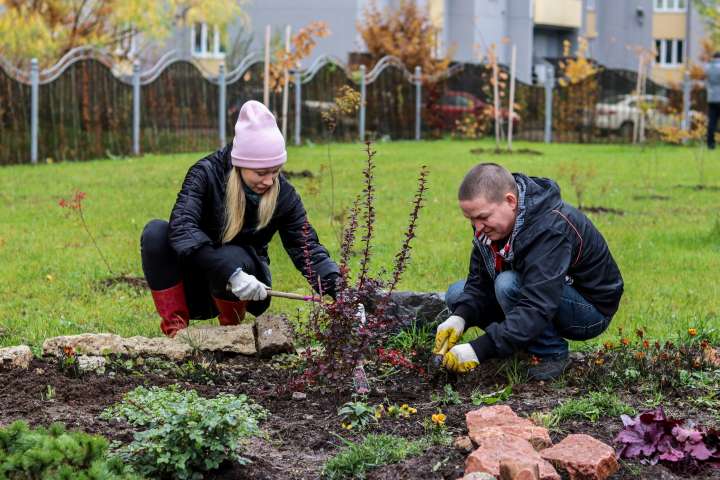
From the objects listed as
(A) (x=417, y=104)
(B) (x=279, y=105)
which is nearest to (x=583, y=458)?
(B) (x=279, y=105)

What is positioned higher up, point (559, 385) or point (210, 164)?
point (210, 164)

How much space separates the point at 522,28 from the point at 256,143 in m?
34.0

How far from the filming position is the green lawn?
6.14 meters

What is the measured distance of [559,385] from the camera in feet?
14.5

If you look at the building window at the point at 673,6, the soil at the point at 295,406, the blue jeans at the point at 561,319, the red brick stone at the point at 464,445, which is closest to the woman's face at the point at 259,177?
the soil at the point at 295,406

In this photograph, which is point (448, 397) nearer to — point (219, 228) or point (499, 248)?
point (499, 248)

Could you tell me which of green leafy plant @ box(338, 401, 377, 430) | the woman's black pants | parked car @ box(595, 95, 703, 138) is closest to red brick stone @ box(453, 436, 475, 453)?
green leafy plant @ box(338, 401, 377, 430)

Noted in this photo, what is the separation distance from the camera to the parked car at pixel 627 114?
24.4m

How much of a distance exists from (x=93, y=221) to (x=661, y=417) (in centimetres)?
702

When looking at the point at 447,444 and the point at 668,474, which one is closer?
the point at 668,474

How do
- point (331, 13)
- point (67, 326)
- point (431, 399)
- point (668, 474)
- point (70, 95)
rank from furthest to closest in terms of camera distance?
point (331, 13), point (70, 95), point (67, 326), point (431, 399), point (668, 474)

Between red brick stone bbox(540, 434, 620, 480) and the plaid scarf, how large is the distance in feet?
3.84

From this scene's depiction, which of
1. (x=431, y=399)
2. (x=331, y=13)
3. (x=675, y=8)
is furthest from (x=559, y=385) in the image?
(x=675, y=8)

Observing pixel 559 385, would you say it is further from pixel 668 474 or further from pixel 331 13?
pixel 331 13
